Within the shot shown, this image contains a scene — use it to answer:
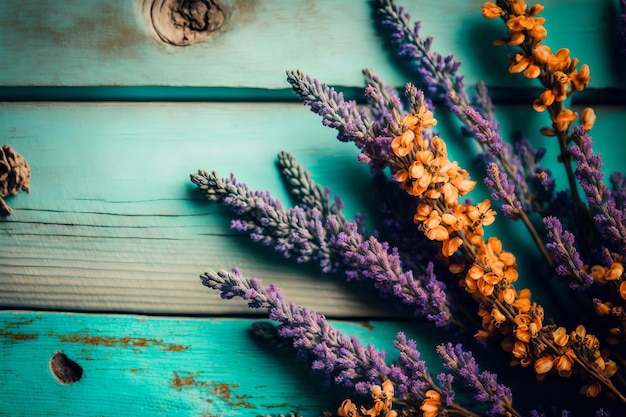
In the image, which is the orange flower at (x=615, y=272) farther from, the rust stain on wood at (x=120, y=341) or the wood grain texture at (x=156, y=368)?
the rust stain on wood at (x=120, y=341)

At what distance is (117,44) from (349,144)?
1.39 feet

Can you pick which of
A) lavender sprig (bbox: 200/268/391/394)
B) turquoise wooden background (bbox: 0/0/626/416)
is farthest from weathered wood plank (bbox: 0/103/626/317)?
lavender sprig (bbox: 200/268/391/394)

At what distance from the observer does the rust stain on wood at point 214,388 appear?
2.79ft

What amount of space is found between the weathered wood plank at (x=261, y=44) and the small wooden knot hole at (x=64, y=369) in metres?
0.46

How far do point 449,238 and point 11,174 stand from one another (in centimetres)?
72

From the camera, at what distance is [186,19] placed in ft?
2.89

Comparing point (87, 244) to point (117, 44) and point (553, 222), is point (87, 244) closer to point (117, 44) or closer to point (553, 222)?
point (117, 44)

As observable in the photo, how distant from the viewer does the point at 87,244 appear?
0.89m

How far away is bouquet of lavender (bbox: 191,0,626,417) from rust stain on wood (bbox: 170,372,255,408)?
139 mm

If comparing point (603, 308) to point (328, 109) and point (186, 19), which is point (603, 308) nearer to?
point (328, 109)

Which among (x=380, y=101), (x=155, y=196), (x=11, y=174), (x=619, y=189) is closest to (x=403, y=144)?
(x=380, y=101)

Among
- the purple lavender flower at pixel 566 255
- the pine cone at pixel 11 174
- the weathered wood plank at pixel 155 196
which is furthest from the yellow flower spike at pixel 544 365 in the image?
the pine cone at pixel 11 174

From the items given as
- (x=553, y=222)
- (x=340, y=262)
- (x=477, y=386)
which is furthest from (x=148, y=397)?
(x=553, y=222)

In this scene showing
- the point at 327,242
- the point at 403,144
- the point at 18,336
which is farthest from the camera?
the point at 18,336
